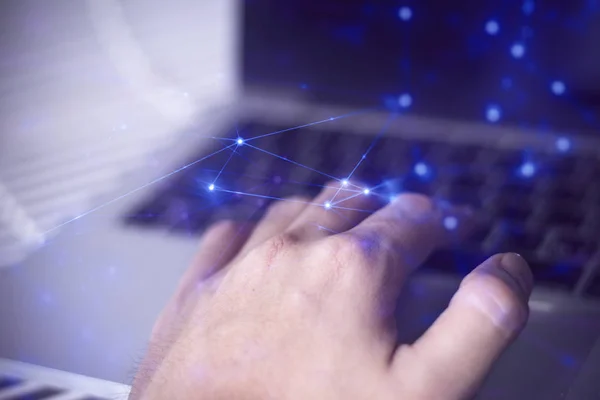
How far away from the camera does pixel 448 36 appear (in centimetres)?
56

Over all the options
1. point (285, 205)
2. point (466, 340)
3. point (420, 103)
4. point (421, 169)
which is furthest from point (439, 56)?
point (466, 340)

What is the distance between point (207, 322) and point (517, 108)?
41 cm

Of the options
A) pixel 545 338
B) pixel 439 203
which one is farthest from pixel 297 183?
pixel 545 338

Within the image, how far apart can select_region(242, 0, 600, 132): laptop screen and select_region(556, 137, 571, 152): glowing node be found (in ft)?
0.06

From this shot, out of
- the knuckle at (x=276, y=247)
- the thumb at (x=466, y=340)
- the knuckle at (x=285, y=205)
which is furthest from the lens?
the knuckle at (x=285, y=205)

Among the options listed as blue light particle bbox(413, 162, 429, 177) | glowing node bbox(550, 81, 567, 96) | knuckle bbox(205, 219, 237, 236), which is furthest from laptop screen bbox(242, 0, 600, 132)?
knuckle bbox(205, 219, 237, 236)

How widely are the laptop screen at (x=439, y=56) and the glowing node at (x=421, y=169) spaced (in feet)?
0.34

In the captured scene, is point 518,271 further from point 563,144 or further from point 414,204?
point 563,144

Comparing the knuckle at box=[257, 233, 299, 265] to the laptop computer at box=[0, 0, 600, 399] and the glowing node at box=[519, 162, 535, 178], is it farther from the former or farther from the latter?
the glowing node at box=[519, 162, 535, 178]

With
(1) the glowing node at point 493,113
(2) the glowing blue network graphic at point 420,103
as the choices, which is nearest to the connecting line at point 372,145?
(2) the glowing blue network graphic at point 420,103

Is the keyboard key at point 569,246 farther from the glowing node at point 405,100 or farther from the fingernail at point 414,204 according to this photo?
the glowing node at point 405,100

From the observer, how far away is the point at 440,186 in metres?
0.47

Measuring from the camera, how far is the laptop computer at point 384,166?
0.36 metres

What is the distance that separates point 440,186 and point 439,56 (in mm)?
185
